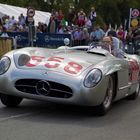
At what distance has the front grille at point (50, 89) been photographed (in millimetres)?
7062

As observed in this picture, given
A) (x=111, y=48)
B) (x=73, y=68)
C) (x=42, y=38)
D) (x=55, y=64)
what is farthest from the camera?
(x=42, y=38)

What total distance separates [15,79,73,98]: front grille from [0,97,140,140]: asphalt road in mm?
363

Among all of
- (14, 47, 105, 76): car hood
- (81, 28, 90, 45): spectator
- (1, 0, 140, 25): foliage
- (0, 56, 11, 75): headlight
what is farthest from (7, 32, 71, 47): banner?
(1, 0, 140, 25): foliage

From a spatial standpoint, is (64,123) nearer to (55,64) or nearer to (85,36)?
(55,64)

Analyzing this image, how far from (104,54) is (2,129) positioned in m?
2.78

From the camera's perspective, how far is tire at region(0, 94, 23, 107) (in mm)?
7883

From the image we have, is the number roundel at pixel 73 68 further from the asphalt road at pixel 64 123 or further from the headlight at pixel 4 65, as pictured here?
the headlight at pixel 4 65

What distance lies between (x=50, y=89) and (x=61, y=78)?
0.75 ft

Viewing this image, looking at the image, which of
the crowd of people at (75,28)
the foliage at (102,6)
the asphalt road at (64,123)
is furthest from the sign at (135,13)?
the foliage at (102,6)

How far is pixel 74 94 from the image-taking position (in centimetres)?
698

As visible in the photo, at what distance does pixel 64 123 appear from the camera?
682 cm

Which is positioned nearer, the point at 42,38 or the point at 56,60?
the point at 56,60

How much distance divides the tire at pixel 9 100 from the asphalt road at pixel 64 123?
95 millimetres

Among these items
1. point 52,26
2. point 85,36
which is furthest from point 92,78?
point 52,26
